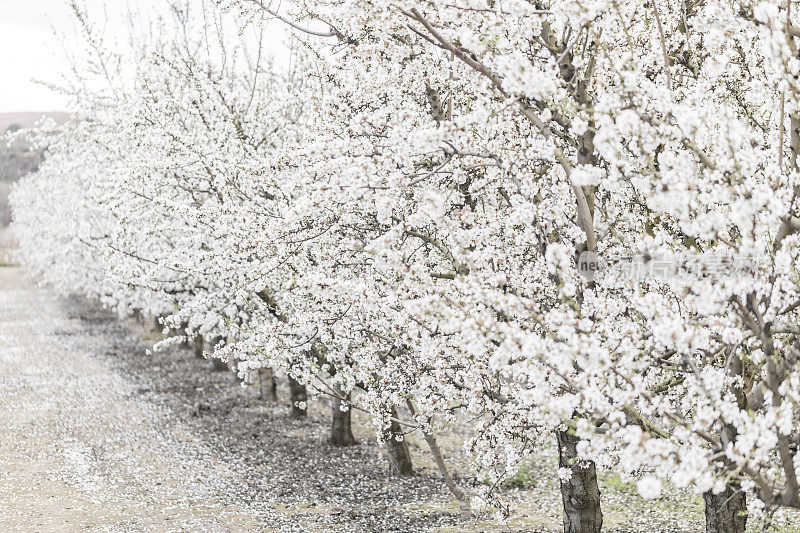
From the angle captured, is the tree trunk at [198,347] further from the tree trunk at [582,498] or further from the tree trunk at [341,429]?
the tree trunk at [582,498]

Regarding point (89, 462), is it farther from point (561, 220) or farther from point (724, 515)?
A: point (724, 515)

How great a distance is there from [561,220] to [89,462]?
46.6 ft

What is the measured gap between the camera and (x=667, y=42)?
8.20m

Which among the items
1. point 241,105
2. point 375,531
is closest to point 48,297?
point 241,105

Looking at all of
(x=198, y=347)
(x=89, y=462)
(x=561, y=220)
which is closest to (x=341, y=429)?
(x=89, y=462)

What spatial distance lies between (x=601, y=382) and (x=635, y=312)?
74.3 inches

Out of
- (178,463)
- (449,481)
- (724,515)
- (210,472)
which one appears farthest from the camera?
(178,463)

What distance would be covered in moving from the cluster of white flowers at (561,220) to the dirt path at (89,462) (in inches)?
148

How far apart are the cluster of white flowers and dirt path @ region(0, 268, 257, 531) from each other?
3.77 metres

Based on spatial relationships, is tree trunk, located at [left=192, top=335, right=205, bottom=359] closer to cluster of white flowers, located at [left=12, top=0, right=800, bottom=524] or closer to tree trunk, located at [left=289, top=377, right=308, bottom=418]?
tree trunk, located at [left=289, top=377, right=308, bottom=418]

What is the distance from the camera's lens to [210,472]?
1587 cm

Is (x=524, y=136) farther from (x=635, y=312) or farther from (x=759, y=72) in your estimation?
(x=759, y=72)

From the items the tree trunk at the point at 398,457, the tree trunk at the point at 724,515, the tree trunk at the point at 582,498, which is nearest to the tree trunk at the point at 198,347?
the tree trunk at the point at 398,457

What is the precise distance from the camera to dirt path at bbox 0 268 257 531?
12648 mm
